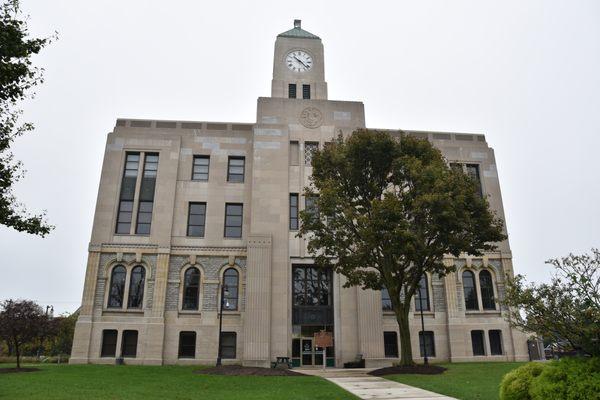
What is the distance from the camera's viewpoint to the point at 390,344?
3183 centimetres

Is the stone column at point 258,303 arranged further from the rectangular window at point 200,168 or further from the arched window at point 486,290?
the arched window at point 486,290

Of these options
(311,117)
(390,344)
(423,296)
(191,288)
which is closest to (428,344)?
(390,344)

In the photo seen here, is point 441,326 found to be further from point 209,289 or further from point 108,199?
point 108,199

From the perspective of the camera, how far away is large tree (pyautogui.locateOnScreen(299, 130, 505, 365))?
21156 millimetres

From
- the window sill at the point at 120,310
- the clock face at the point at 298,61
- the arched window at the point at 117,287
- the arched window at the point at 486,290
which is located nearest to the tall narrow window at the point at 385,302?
the arched window at the point at 486,290

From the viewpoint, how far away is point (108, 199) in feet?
107

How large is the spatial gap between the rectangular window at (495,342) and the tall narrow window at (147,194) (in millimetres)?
26645

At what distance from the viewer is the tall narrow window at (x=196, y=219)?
33.2 metres

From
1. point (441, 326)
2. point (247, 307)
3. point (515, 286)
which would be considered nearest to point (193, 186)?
point (247, 307)

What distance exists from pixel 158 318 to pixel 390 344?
647 inches

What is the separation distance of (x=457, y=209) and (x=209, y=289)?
18.5 meters

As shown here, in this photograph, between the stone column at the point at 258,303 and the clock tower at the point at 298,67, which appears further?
the clock tower at the point at 298,67

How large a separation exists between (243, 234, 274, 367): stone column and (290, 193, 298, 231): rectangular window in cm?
235

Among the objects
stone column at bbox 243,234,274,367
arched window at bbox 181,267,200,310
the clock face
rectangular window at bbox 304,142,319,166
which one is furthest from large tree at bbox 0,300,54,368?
the clock face
